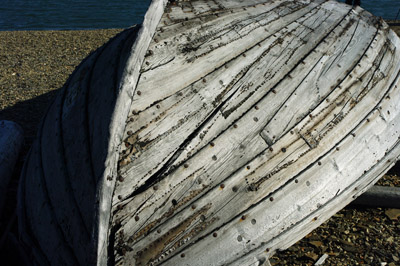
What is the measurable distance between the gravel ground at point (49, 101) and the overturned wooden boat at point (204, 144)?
0.59 metres

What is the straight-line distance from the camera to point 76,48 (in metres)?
10.2

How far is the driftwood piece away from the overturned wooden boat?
866 mm

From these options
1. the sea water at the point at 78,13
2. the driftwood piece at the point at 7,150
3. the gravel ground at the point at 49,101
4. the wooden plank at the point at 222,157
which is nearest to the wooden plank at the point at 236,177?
the wooden plank at the point at 222,157

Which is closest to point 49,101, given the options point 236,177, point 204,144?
point 204,144

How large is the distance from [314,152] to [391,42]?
2.18m

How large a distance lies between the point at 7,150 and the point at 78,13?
48.7ft

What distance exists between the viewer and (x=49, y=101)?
709cm

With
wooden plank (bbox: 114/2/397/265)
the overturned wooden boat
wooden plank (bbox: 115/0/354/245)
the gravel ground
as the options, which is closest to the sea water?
the gravel ground

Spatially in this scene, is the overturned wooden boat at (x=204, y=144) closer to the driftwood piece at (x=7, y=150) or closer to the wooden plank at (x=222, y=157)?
the wooden plank at (x=222, y=157)

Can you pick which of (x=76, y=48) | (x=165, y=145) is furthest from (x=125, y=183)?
(x=76, y=48)

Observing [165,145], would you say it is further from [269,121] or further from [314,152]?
[314,152]

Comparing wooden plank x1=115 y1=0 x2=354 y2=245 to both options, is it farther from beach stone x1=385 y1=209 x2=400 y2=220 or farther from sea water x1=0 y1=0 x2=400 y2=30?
sea water x1=0 y1=0 x2=400 y2=30

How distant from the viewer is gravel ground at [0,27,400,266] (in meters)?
3.29

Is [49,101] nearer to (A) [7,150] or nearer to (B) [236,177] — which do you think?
(A) [7,150]
